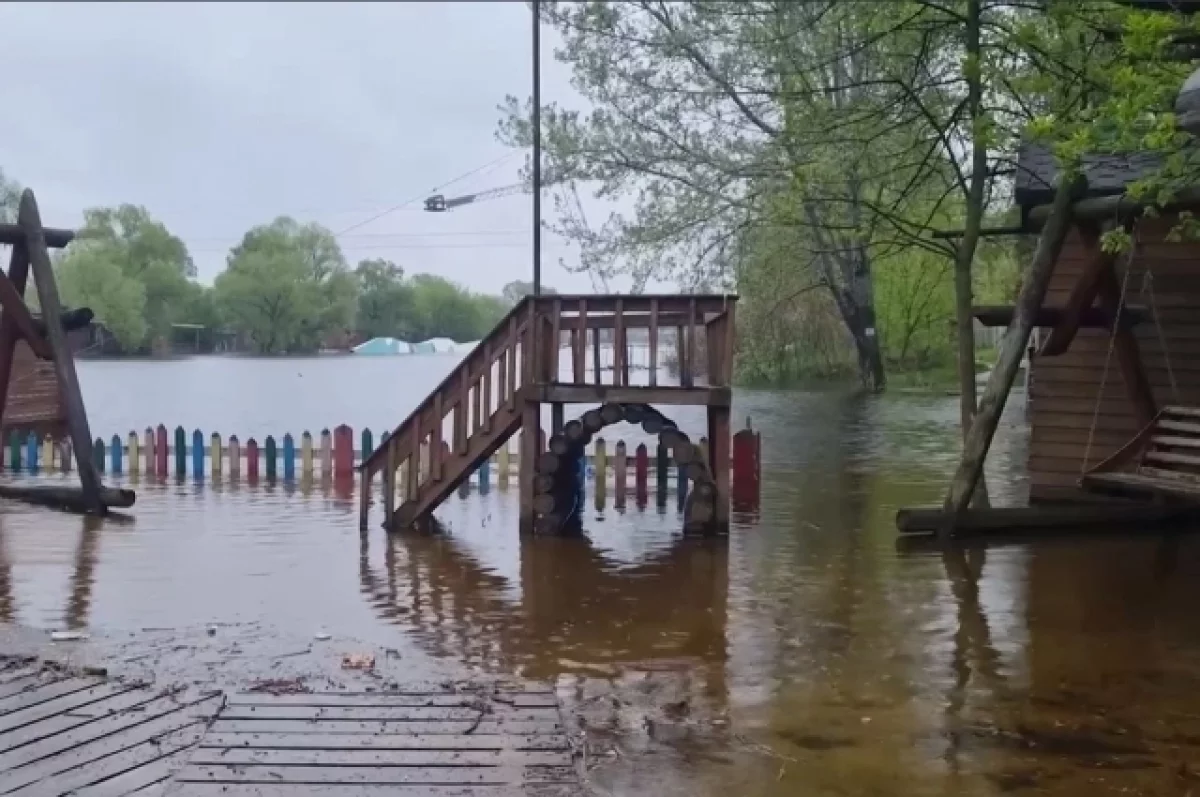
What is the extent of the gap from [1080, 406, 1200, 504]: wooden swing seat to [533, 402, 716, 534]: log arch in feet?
11.9

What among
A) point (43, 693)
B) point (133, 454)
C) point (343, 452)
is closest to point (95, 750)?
point (43, 693)

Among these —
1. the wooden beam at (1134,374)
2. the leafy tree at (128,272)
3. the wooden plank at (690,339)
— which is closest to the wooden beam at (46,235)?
the leafy tree at (128,272)

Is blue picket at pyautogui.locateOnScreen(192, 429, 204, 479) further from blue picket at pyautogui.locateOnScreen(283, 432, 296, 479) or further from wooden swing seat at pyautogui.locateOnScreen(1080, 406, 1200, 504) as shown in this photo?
wooden swing seat at pyautogui.locateOnScreen(1080, 406, 1200, 504)

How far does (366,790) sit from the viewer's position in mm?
5496

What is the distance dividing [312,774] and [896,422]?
23.5 metres

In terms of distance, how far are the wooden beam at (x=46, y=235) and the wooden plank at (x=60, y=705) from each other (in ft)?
32.4

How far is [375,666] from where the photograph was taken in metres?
7.81

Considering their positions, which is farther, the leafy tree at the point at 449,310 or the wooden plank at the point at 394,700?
the leafy tree at the point at 449,310

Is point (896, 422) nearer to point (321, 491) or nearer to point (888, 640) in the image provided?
point (321, 491)

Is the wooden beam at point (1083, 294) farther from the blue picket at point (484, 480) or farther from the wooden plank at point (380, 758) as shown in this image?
the wooden plank at point (380, 758)

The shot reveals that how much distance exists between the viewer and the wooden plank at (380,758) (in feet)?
19.0

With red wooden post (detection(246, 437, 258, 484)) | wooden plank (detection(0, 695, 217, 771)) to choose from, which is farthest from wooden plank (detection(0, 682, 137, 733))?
red wooden post (detection(246, 437, 258, 484))

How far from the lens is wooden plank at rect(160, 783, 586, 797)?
543 cm

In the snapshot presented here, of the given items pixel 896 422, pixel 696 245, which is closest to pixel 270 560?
pixel 696 245
